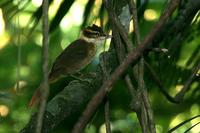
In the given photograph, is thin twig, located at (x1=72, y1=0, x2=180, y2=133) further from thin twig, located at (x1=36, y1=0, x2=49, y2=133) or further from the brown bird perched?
the brown bird perched

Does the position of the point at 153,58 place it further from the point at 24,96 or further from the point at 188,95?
the point at 24,96

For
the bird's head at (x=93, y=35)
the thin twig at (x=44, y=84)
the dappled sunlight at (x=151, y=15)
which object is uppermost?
the thin twig at (x=44, y=84)

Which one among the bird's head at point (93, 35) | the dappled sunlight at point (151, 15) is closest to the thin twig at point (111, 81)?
the bird's head at point (93, 35)

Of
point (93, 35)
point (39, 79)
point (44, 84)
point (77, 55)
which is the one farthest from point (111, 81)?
point (39, 79)

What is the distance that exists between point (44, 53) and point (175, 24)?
1.48m

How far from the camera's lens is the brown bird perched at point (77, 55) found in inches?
130

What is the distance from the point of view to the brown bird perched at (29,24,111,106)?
10.8 ft

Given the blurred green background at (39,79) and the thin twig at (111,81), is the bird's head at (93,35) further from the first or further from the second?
the thin twig at (111,81)

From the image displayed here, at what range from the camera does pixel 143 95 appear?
5.15 feet

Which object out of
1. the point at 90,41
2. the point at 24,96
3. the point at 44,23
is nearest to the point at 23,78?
the point at 24,96

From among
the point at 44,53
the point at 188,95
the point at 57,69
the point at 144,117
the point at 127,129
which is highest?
the point at 44,53

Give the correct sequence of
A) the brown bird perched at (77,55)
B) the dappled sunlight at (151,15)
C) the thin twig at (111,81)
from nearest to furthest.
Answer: the thin twig at (111,81), the brown bird perched at (77,55), the dappled sunlight at (151,15)

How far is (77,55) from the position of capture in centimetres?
346

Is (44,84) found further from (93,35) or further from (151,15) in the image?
(151,15)
